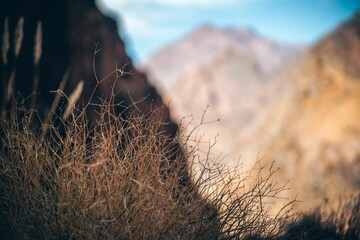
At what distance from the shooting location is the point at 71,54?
207 inches

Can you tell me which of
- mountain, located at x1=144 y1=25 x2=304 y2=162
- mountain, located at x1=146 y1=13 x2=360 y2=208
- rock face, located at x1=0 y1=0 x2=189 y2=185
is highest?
mountain, located at x1=144 y1=25 x2=304 y2=162

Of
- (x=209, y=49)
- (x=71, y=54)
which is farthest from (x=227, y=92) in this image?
(x=209, y=49)

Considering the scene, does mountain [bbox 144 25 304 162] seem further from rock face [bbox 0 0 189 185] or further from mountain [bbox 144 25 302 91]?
rock face [bbox 0 0 189 185]

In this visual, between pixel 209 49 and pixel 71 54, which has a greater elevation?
pixel 209 49

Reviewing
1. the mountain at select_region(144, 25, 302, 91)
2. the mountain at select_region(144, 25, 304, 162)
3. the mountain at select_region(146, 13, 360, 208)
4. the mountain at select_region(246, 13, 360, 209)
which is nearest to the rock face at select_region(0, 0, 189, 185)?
the mountain at select_region(146, 13, 360, 208)

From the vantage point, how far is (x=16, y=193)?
1.78m

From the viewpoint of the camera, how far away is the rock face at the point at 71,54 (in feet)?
15.1

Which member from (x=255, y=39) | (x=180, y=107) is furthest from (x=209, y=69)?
(x=255, y=39)

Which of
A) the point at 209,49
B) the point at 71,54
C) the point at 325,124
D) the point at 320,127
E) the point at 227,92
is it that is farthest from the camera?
the point at 209,49

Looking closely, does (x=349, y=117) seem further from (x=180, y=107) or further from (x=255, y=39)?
(x=255, y=39)

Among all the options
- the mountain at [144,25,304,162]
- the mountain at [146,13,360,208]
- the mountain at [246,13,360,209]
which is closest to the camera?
the mountain at [146,13,360,208]

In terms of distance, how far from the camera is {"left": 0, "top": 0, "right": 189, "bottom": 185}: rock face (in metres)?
4.61

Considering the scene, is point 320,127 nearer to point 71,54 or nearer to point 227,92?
point 71,54

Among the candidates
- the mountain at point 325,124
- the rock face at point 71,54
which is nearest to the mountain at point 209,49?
the mountain at point 325,124
